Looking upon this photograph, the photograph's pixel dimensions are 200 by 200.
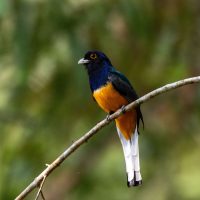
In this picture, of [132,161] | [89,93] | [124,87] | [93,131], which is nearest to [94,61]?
[124,87]

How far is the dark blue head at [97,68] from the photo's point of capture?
6417mm

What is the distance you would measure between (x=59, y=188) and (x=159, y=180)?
4.33 ft

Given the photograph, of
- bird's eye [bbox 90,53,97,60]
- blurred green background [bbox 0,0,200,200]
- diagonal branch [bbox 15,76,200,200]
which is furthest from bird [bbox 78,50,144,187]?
blurred green background [bbox 0,0,200,200]

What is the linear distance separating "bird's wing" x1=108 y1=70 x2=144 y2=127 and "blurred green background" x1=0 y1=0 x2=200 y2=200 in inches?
86.7

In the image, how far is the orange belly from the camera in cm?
627

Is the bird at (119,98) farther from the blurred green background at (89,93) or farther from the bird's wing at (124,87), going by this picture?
the blurred green background at (89,93)

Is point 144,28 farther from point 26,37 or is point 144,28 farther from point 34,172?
point 34,172

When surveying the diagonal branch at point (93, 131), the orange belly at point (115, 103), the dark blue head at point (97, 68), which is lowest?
the diagonal branch at point (93, 131)

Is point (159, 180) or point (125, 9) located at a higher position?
point (125, 9)

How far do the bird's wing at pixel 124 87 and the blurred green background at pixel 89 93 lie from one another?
2.20m

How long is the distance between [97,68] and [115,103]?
0.41 m

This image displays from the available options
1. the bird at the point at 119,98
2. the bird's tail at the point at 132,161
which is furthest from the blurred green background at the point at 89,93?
the bird's tail at the point at 132,161

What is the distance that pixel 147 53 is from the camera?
976 centimetres

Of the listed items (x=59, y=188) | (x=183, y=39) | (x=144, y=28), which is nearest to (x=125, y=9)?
(x=144, y=28)
